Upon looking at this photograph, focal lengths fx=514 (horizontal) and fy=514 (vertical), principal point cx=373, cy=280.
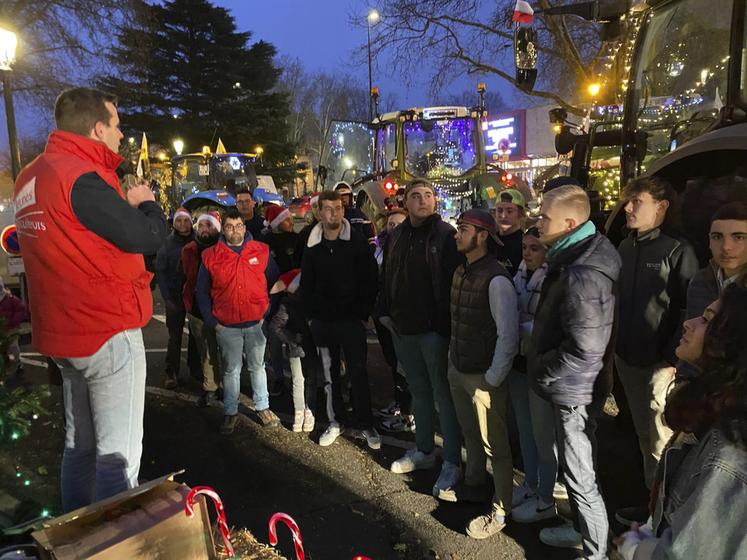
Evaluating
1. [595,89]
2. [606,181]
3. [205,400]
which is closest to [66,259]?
[205,400]

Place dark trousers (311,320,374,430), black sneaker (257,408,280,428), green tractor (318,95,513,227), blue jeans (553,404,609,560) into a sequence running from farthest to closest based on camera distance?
1. green tractor (318,95,513,227)
2. black sneaker (257,408,280,428)
3. dark trousers (311,320,374,430)
4. blue jeans (553,404,609,560)

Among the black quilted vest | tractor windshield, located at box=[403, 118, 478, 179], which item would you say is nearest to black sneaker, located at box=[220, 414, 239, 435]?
the black quilted vest

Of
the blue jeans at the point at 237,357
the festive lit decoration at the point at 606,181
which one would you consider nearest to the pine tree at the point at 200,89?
the festive lit decoration at the point at 606,181

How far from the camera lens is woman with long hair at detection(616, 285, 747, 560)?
1141 millimetres

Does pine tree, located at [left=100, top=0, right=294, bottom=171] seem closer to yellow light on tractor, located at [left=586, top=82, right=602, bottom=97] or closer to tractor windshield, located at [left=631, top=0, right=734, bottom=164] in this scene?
yellow light on tractor, located at [left=586, top=82, right=602, bottom=97]

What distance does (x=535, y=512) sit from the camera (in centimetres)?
323

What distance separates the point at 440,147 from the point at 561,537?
30.8ft

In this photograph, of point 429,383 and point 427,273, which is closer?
point 427,273

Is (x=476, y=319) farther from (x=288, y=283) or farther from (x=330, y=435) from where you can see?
(x=288, y=283)

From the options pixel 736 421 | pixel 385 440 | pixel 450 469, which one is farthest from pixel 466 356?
pixel 736 421

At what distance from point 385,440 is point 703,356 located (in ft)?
11.5

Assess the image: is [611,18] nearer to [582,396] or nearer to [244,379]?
[582,396]

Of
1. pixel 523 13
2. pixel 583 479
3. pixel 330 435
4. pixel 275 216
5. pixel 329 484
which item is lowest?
pixel 329 484

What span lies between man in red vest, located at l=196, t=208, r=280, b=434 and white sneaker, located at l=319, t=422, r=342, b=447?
2.36ft
